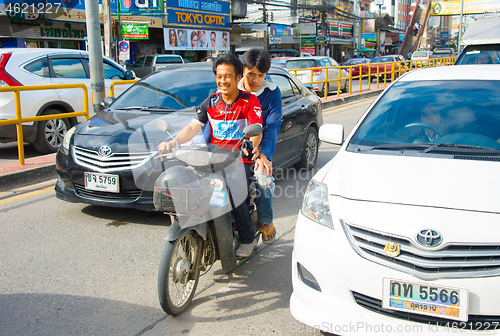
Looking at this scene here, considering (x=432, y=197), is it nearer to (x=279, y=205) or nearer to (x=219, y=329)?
(x=219, y=329)

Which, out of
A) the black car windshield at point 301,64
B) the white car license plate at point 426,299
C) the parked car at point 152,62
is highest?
the parked car at point 152,62

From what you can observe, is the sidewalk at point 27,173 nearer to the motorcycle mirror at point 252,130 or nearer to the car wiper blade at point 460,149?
the motorcycle mirror at point 252,130

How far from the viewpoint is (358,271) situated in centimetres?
228

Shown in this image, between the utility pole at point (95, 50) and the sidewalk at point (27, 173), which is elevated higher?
the utility pole at point (95, 50)

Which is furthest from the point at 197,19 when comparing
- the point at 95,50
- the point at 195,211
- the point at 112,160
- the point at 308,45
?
the point at 195,211

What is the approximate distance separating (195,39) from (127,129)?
99.3ft

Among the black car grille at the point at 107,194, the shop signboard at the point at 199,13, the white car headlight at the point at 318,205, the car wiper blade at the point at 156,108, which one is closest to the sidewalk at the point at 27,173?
the black car grille at the point at 107,194

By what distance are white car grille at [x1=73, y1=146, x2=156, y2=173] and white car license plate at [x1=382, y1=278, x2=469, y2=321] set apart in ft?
9.29

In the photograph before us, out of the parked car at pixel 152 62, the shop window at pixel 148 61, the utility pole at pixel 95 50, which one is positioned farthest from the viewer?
the shop window at pixel 148 61

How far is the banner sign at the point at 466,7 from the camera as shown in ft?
146

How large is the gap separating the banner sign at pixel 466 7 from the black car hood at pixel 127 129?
4461 cm

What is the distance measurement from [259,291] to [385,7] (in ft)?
293

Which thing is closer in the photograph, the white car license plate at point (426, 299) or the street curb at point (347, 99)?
the white car license plate at point (426, 299)

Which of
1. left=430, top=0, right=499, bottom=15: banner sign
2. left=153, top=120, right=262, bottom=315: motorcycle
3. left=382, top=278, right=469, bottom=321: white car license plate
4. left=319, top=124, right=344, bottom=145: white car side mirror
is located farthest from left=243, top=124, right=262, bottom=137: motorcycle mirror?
left=430, top=0, right=499, bottom=15: banner sign
